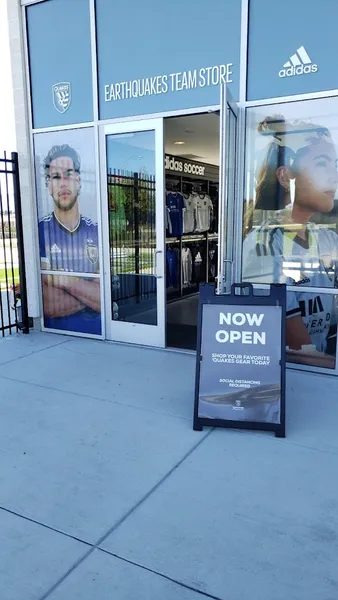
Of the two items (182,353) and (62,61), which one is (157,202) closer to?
(182,353)

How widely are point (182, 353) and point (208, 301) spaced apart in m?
1.70

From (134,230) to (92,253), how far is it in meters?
0.61

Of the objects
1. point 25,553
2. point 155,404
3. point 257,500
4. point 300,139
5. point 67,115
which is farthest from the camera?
point 67,115

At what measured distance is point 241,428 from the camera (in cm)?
307

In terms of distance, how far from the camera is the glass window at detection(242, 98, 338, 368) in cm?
393

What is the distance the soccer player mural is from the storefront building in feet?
0.06

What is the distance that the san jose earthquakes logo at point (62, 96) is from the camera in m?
5.07

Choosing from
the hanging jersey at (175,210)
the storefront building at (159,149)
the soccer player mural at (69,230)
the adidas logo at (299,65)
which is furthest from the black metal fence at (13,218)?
the adidas logo at (299,65)

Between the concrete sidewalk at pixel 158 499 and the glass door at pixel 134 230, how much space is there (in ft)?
4.23

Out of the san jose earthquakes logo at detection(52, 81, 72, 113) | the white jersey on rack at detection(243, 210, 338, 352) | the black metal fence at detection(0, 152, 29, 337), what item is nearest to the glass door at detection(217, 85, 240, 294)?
the white jersey on rack at detection(243, 210, 338, 352)

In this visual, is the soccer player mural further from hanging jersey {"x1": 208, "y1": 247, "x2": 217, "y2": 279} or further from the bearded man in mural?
hanging jersey {"x1": 208, "y1": 247, "x2": 217, "y2": 279}

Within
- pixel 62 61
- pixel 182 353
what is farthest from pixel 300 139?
pixel 62 61

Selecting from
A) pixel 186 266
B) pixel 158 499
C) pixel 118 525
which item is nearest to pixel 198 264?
pixel 186 266

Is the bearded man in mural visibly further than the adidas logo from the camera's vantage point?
Yes
